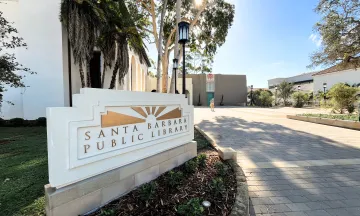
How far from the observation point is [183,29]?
5008mm

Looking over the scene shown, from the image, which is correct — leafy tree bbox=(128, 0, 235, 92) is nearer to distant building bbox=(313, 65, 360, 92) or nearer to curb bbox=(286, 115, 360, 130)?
curb bbox=(286, 115, 360, 130)

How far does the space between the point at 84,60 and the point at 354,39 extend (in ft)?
43.9

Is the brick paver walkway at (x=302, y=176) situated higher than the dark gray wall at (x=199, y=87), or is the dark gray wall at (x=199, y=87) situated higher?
the dark gray wall at (x=199, y=87)

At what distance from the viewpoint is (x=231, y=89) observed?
34781 millimetres

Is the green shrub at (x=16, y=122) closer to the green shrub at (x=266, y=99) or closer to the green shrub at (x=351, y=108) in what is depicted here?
the green shrub at (x=351, y=108)

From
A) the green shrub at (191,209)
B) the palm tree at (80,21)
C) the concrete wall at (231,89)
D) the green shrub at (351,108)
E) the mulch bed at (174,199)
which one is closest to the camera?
the green shrub at (191,209)

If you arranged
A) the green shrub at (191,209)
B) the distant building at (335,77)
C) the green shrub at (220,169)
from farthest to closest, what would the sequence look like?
the distant building at (335,77) → the green shrub at (220,169) → the green shrub at (191,209)

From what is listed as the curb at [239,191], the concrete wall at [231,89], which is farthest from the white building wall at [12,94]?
the concrete wall at [231,89]

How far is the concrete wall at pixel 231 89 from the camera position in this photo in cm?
3444

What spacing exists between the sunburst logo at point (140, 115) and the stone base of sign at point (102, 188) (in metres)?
0.61

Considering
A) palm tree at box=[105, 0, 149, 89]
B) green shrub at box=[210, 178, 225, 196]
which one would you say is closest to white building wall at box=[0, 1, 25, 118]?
palm tree at box=[105, 0, 149, 89]

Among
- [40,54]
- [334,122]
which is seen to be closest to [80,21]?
[40,54]

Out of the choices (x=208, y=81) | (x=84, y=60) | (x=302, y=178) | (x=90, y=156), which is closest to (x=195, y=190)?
Result: (x=90, y=156)

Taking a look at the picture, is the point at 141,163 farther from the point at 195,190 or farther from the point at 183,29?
the point at 183,29
